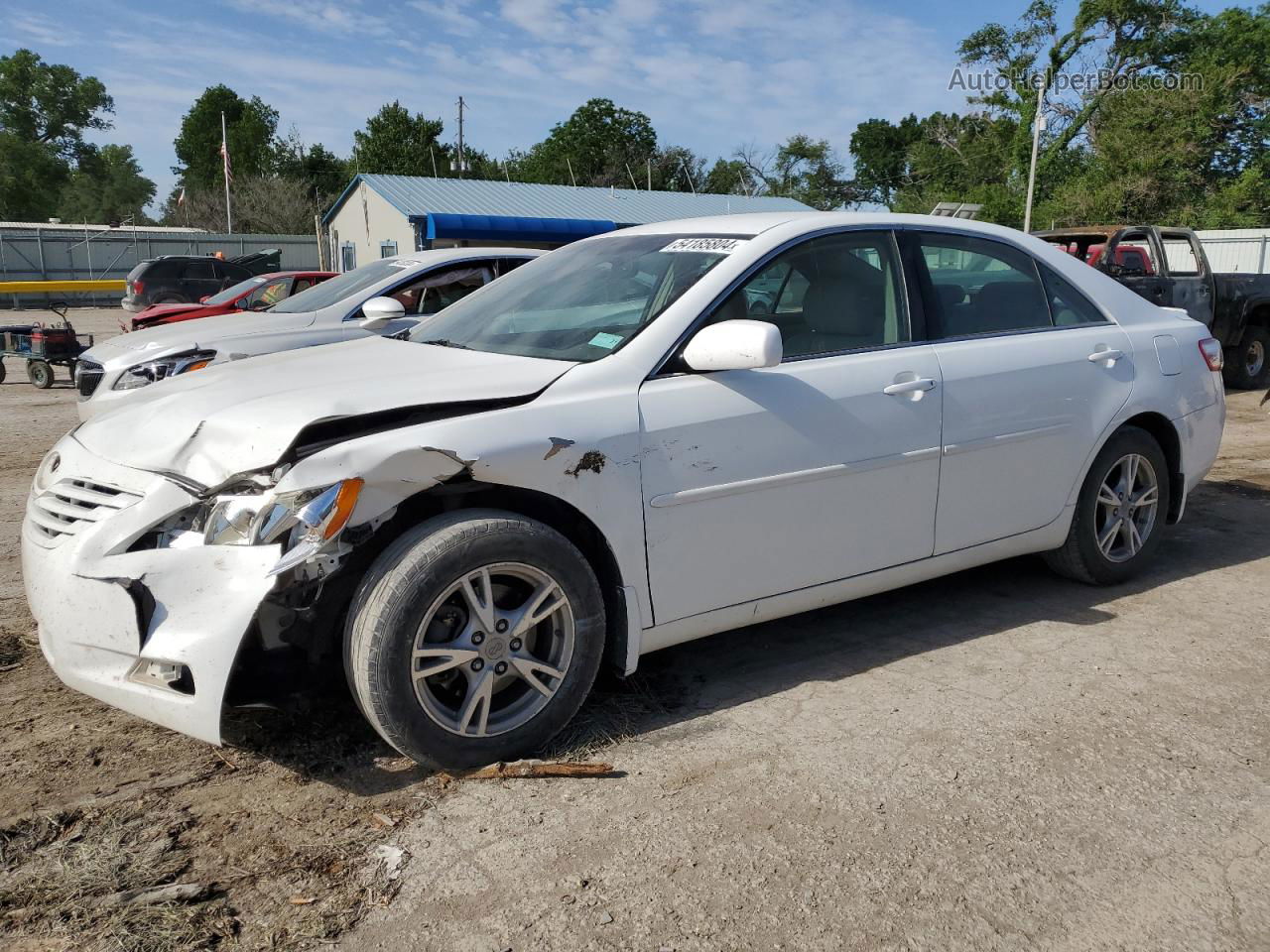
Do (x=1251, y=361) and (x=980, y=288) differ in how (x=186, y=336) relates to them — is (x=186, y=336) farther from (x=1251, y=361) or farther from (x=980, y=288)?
(x=1251, y=361)

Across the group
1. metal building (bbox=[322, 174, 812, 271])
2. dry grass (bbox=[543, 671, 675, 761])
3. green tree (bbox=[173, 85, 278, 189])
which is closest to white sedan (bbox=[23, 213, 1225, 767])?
dry grass (bbox=[543, 671, 675, 761])

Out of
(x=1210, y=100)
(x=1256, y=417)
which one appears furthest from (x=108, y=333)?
(x=1210, y=100)

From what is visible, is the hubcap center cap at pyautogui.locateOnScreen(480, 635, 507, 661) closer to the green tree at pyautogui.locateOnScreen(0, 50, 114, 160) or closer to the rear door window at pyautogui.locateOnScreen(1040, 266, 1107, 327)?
the rear door window at pyautogui.locateOnScreen(1040, 266, 1107, 327)

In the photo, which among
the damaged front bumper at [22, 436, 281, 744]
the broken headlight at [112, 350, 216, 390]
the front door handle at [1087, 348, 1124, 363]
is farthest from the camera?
the broken headlight at [112, 350, 216, 390]

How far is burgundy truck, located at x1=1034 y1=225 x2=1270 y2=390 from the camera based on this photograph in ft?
38.1

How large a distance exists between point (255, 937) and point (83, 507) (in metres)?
1.38

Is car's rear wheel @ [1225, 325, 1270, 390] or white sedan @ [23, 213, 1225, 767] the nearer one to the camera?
white sedan @ [23, 213, 1225, 767]

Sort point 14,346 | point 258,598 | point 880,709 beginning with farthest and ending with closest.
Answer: point 14,346 < point 880,709 < point 258,598

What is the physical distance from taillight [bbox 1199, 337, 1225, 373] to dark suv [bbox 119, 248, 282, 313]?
67.2 ft

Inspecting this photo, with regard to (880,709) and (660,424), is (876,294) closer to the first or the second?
(660,424)

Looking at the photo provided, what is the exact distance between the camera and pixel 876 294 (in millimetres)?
3965

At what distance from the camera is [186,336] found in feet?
25.5

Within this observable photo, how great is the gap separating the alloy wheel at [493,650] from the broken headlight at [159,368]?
16.9ft

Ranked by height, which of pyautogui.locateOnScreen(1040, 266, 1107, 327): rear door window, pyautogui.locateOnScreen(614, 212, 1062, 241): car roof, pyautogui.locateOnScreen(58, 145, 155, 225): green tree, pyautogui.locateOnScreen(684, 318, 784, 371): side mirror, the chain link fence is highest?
pyautogui.locateOnScreen(58, 145, 155, 225): green tree
